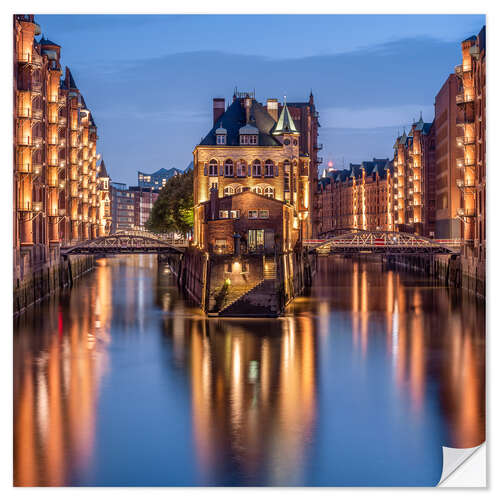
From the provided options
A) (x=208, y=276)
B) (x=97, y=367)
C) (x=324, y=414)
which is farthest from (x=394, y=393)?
(x=208, y=276)

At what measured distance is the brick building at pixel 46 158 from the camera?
189ft

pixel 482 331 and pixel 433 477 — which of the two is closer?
pixel 433 477

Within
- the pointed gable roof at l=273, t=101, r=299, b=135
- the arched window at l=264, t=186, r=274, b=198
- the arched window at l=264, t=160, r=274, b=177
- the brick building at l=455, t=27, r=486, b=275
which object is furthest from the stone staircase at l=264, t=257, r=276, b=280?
the pointed gable roof at l=273, t=101, r=299, b=135

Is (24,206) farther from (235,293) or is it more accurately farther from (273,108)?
(273,108)

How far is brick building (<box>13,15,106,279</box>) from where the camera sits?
189ft

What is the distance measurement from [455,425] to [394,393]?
20.2 feet

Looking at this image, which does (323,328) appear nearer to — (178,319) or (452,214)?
(178,319)

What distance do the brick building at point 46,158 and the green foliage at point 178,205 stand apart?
10902 mm

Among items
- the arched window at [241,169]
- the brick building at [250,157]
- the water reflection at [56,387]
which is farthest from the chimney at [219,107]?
the water reflection at [56,387]

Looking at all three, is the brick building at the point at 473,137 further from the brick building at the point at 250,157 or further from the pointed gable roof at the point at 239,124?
the pointed gable roof at the point at 239,124

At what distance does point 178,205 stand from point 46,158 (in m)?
40.3

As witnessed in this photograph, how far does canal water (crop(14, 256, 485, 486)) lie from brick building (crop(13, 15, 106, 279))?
281 inches

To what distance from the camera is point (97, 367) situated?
148 feet

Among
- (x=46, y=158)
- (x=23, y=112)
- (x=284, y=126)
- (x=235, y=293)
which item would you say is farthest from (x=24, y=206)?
(x=284, y=126)
